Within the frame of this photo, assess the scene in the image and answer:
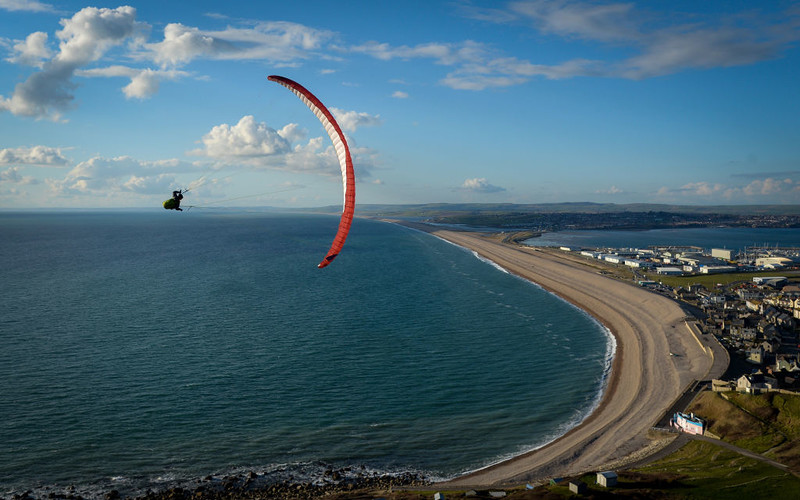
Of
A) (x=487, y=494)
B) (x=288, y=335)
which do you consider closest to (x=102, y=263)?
(x=288, y=335)

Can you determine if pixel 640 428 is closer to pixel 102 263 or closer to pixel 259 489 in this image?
pixel 259 489

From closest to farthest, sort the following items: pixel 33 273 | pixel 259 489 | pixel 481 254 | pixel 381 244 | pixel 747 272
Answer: pixel 259 489
pixel 33 273
pixel 747 272
pixel 481 254
pixel 381 244

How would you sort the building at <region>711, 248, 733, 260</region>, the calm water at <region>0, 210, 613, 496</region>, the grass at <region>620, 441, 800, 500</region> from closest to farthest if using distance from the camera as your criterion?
the grass at <region>620, 441, 800, 500</region>, the calm water at <region>0, 210, 613, 496</region>, the building at <region>711, 248, 733, 260</region>

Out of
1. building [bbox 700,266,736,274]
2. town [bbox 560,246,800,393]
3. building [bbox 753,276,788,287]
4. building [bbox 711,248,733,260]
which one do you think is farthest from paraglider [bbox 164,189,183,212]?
building [bbox 711,248,733,260]

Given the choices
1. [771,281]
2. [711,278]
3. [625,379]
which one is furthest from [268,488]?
[711,278]

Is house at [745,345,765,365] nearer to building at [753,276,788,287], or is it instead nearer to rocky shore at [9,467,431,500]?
rocky shore at [9,467,431,500]

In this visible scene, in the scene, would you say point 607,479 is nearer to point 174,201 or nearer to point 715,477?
point 715,477

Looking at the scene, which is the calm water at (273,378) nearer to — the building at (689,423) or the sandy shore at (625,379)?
the sandy shore at (625,379)
